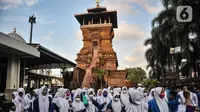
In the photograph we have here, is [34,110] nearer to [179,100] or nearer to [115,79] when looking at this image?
[179,100]

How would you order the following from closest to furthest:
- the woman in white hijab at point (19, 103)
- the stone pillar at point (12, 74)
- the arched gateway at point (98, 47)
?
the woman in white hijab at point (19, 103) < the stone pillar at point (12, 74) < the arched gateway at point (98, 47)

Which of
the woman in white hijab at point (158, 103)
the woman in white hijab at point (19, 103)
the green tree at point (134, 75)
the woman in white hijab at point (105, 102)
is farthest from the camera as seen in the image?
the green tree at point (134, 75)

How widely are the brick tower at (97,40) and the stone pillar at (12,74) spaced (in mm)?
18442

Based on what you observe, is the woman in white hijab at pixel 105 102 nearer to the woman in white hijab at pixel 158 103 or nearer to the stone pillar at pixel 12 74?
the woman in white hijab at pixel 158 103

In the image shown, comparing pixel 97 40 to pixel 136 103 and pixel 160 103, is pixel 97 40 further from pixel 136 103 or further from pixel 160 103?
pixel 160 103

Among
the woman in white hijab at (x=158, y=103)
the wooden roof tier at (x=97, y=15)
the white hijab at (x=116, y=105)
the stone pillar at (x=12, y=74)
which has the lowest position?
the white hijab at (x=116, y=105)

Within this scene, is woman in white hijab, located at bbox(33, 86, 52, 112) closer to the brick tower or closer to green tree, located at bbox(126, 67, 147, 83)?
the brick tower

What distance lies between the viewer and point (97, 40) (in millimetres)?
39594

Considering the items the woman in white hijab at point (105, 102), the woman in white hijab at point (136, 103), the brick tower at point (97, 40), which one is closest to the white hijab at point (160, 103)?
the woman in white hijab at point (136, 103)

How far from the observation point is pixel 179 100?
6.59 meters

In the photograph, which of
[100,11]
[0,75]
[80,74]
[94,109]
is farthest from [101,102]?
[100,11]

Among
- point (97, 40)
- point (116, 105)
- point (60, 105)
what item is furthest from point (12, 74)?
point (97, 40)

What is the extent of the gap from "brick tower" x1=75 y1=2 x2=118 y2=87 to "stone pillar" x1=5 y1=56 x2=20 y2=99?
18.4 m

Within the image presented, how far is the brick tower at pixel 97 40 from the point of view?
3700 centimetres
